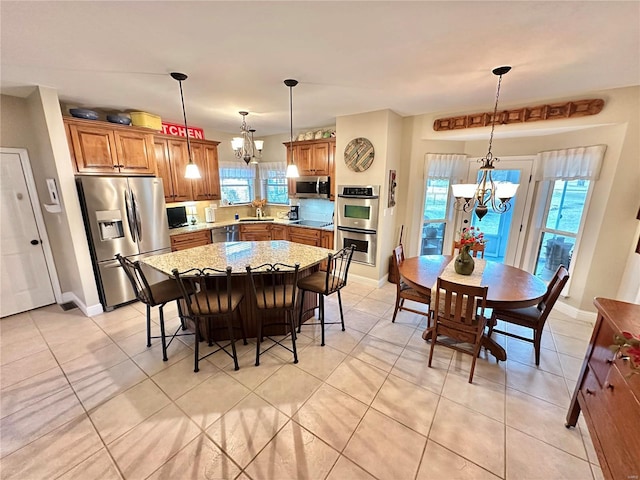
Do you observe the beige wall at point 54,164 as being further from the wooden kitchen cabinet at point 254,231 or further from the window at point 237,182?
the window at point 237,182

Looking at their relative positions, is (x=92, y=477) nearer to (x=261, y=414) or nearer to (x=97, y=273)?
(x=261, y=414)

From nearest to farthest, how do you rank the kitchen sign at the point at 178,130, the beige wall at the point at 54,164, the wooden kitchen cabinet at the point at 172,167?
the beige wall at the point at 54,164, the wooden kitchen cabinet at the point at 172,167, the kitchen sign at the point at 178,130

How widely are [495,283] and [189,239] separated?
14.0 ft

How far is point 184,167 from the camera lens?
4359mm

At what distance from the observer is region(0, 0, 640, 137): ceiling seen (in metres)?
1.49

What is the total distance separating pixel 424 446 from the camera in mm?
1683

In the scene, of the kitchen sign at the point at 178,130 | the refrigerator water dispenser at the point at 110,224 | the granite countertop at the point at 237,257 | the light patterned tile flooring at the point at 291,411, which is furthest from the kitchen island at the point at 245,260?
the kitchen sign at the point at 178,130

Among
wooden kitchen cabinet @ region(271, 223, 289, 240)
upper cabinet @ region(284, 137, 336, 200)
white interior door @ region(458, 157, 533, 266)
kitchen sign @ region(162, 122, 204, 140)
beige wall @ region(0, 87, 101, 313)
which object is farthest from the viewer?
wooden kitchen cabinet @ region(271, 223, 289, 240)

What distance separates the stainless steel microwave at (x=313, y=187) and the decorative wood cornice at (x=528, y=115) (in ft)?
6.18

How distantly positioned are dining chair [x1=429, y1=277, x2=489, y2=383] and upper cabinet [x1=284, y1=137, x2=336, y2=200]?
9.02 feet

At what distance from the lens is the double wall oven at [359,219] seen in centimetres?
390

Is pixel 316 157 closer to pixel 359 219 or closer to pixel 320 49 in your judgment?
pixel 359 219

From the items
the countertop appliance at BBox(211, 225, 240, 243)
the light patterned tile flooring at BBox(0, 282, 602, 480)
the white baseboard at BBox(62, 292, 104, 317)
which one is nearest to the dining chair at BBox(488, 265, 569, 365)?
the light patterned tile flooring at BBox(0, 282, 602, 480)

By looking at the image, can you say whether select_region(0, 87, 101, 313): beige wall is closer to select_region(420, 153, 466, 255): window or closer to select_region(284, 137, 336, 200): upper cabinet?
select_region(284, 137, 336, 200): upper cabinet
